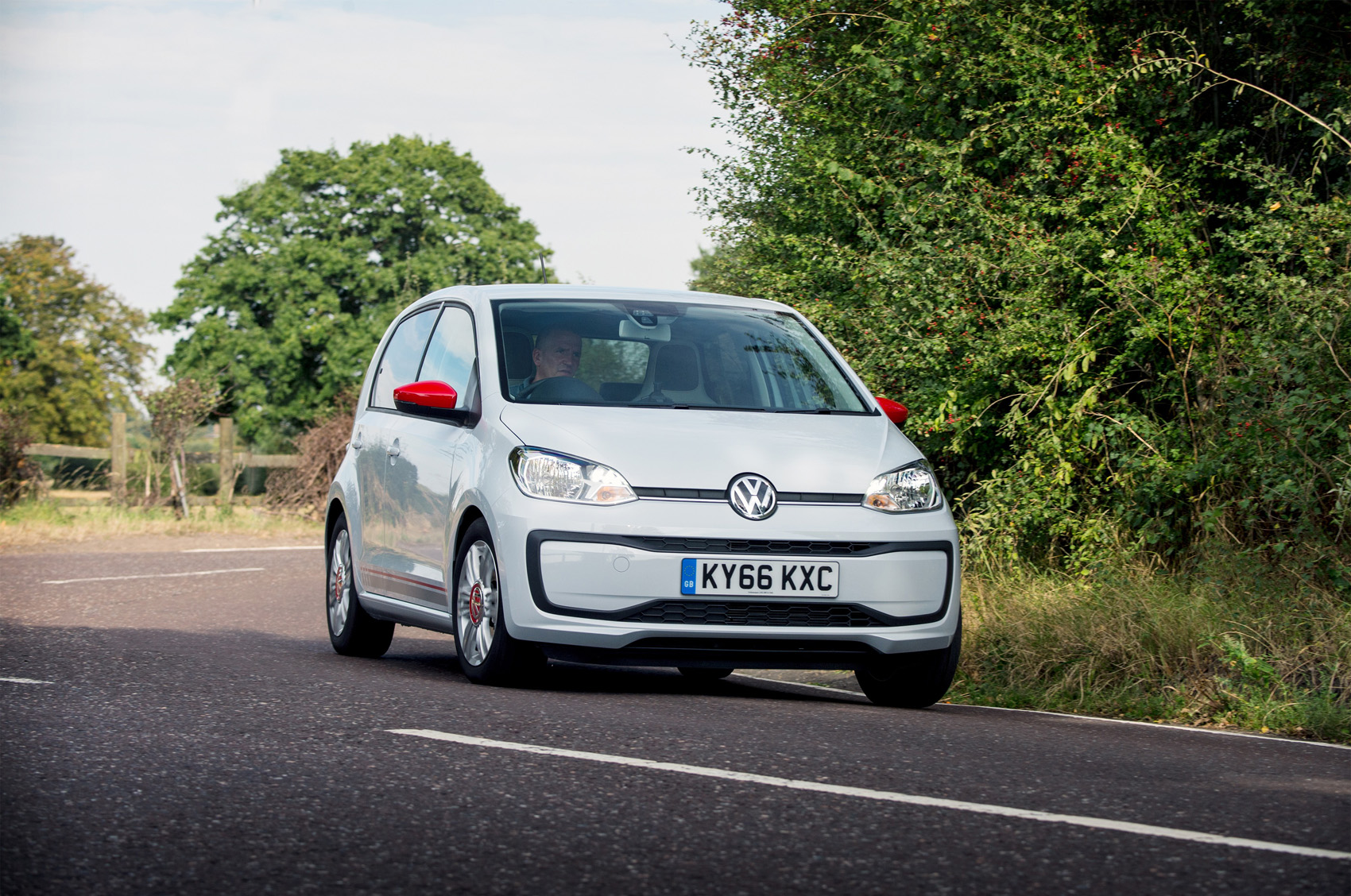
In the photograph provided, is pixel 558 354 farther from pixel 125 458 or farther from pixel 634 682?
pixel 125 458

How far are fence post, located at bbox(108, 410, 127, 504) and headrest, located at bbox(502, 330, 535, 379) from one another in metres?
21.9

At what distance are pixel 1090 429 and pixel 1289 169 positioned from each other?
2697mm

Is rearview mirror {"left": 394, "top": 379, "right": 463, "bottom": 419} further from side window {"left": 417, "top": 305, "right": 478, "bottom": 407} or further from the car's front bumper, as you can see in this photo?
the car's front bumper

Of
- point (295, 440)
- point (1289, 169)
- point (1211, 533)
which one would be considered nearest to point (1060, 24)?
point (1289, 169)

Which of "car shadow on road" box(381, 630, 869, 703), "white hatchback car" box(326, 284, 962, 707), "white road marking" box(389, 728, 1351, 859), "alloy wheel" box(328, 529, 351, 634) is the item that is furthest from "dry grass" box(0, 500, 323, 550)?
"white road marking" box(389, 728, 1351, 859)

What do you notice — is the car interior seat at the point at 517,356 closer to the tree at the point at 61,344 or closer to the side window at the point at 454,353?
the side window at the point at 454,353

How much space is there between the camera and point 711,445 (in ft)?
24.1

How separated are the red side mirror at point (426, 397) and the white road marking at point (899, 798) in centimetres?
222

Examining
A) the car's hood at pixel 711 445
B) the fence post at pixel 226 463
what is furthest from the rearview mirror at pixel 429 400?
the fence post at pixel 226 463

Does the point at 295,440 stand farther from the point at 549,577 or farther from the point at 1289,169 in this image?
the point at 549,577

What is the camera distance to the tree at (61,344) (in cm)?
5816

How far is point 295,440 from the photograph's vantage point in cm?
2925

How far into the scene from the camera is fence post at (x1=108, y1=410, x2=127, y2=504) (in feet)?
93.9

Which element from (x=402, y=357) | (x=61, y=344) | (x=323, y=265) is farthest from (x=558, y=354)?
(x=61, y=344)
